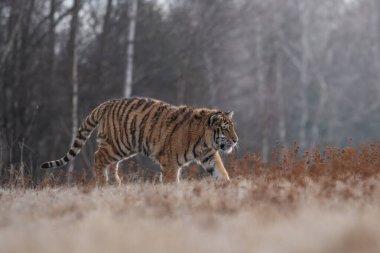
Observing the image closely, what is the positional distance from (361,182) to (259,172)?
62.5 inches

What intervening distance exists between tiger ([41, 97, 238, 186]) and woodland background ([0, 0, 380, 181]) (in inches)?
50.6

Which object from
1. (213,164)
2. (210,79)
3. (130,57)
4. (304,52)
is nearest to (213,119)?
(213,164)

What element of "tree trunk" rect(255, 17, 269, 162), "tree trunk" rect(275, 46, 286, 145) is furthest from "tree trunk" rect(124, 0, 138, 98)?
"tree trunk" rect(275, 46, 286, 145)

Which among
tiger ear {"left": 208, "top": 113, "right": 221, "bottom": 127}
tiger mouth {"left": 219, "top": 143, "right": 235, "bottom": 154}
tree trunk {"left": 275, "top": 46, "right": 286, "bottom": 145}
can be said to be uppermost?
tree trunk {"left": 275, "top": 46, "right": 286, "bottom": 145}

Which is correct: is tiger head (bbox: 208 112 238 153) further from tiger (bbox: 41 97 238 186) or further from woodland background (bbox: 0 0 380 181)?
woodland background (bbox: 0 0 380 181)

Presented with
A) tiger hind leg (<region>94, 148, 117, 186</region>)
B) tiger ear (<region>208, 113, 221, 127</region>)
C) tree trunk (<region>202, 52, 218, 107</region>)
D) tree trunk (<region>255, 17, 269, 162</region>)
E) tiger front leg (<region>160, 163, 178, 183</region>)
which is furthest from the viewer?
tree trunk (<region>255, 17, 269, 162</region>)

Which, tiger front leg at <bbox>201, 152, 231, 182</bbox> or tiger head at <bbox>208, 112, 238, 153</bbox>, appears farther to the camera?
tiger front leg at <bbox>201, 152, 231, 182</bbox>

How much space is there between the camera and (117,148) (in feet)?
36.0

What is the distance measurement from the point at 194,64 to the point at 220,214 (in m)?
21.7

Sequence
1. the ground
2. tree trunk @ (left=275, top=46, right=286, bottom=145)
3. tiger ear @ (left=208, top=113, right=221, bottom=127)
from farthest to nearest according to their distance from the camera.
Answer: tree trunk @ (left=275, top=46, right=286, bottom=145), tiger ear @ (left=208, top=113, right=221, bottom=127), the ground

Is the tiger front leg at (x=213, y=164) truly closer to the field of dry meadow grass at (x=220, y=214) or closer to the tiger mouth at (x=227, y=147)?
the tiger mouth at (x=227, y=147)

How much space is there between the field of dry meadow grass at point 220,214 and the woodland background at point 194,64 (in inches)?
142

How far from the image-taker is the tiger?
402 inches

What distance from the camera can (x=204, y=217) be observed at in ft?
21.1
